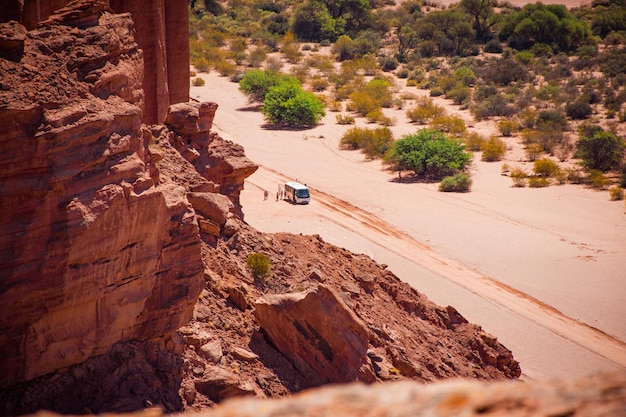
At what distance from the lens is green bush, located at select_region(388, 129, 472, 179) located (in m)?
40.9

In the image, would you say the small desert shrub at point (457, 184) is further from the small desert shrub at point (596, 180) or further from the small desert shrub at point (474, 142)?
the small desert shrub at point (474, 142)

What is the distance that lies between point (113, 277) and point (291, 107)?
42984mm

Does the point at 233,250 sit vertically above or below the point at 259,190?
above

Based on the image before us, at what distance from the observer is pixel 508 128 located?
49.2 m

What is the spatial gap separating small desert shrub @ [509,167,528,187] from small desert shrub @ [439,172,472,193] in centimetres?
256

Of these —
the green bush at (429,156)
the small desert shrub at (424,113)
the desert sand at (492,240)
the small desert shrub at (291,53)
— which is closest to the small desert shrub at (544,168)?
the desert sand at (492,240)

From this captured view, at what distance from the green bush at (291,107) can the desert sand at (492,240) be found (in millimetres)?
5626

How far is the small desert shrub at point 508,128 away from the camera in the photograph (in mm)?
49188

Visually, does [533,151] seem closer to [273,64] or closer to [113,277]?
[273,64]

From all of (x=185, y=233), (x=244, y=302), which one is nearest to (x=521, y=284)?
(x=244, y=302)

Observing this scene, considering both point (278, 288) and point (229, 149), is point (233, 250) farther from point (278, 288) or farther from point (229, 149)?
point (229, 149)

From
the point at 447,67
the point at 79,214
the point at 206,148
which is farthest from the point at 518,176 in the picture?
the point at 79,214

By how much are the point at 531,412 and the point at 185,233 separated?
23.2 feet

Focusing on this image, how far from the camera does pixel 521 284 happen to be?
2648 cm
